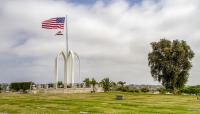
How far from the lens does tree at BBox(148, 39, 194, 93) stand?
10481 centimetres

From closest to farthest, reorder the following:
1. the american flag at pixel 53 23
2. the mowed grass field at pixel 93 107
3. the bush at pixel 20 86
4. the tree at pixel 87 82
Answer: the mowed grass field at pixel 93 107 < the american flag at pixel 53 23 < the bush at pixel 20 86 < the tree at pixel 87 82

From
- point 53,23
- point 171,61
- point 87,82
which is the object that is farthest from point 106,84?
point 53,23

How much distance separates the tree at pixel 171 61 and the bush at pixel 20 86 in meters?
31.8

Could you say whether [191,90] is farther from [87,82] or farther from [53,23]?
[53,23]

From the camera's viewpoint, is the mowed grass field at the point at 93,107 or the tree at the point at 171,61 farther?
the tree at the point at 171,61

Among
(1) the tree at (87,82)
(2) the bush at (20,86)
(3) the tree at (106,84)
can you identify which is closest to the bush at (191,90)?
(3) the tree at (106,84)

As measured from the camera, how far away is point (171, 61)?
106 metres

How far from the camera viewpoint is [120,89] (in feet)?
351

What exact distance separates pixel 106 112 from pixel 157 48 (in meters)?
72.0

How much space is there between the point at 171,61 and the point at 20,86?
127ft

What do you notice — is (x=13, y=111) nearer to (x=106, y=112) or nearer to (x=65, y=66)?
(x=106, y=112)

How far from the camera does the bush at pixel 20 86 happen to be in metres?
102

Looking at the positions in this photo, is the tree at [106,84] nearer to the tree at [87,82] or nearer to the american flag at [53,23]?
the tree at [87,82]

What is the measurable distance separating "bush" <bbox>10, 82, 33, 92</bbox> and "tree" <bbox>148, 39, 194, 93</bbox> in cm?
3182
